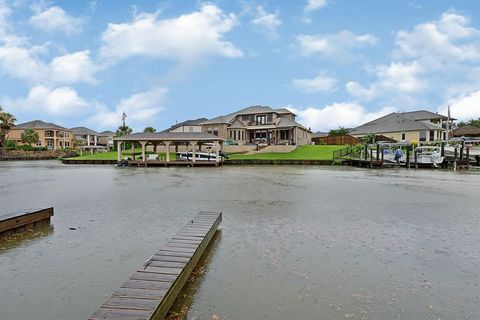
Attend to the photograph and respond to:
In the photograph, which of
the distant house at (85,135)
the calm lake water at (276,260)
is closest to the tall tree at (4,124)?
the distant house at (85,135)

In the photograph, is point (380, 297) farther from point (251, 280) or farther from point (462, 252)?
point (462, 252)

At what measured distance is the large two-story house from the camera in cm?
5550

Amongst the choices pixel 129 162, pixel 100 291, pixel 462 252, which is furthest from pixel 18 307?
pixel 129 162

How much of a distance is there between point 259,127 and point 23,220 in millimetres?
49809

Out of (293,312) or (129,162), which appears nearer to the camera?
(293,312)

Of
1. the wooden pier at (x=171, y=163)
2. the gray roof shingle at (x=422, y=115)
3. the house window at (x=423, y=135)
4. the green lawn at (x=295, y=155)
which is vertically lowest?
the wooden pier at (x=171, y=163)

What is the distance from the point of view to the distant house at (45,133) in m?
85.9

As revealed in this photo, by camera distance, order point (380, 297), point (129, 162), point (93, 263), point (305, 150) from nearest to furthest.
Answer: point (380, 297) → point (93, 263) → point (129, 162) → point (305, 150)

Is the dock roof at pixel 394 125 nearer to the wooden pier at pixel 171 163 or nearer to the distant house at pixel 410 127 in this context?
the distant house at pixel 410 127

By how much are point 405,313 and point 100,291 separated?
4.49m

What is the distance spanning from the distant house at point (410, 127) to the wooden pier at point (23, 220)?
59.5 m

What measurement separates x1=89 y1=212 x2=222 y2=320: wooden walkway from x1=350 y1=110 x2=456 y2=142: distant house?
5904 centimetres

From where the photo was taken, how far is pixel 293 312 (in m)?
4.58

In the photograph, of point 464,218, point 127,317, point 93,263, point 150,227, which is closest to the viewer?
point 127,317
